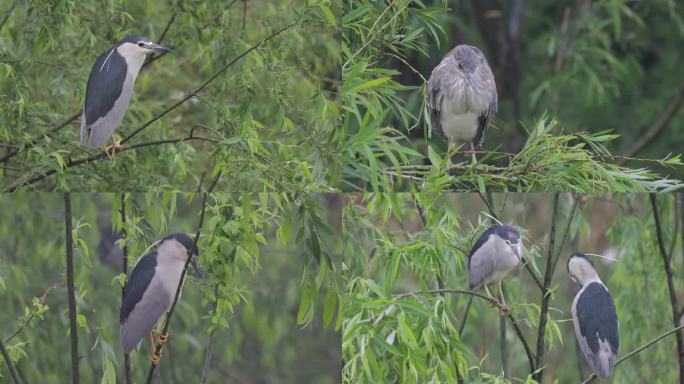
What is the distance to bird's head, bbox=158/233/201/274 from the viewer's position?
272 cm

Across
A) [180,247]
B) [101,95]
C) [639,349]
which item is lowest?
[639,349]

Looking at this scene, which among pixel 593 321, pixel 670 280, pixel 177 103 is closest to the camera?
pixel 177 103

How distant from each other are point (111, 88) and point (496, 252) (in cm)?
89

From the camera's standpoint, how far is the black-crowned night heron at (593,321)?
283 cm

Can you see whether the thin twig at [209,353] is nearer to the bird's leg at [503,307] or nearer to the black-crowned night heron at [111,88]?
the black-crowned night heron at [111,88]

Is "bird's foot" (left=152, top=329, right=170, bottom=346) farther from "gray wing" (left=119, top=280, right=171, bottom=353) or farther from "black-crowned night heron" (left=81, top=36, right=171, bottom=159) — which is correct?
"black-crowned night heron" (left=81, top=36, right=171, bottom=159)

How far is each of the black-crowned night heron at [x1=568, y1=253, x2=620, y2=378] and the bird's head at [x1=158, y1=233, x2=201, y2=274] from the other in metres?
0.81

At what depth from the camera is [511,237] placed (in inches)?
109

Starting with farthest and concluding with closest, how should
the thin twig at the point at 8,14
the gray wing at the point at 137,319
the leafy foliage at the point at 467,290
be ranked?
the thin twig at the point at 8,14 < the gray wing at the point at 137,319 < the leafy foliage at the point at 467,290

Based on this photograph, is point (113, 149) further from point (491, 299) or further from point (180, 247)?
point (491, 299)

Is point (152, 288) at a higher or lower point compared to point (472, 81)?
lower

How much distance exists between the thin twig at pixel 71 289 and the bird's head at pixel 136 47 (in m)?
0.33

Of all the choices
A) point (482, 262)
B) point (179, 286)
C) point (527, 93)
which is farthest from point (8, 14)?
point (527, 93)

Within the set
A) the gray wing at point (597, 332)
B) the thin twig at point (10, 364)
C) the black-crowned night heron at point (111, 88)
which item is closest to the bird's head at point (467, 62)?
the gray wing at point (597, 332)
